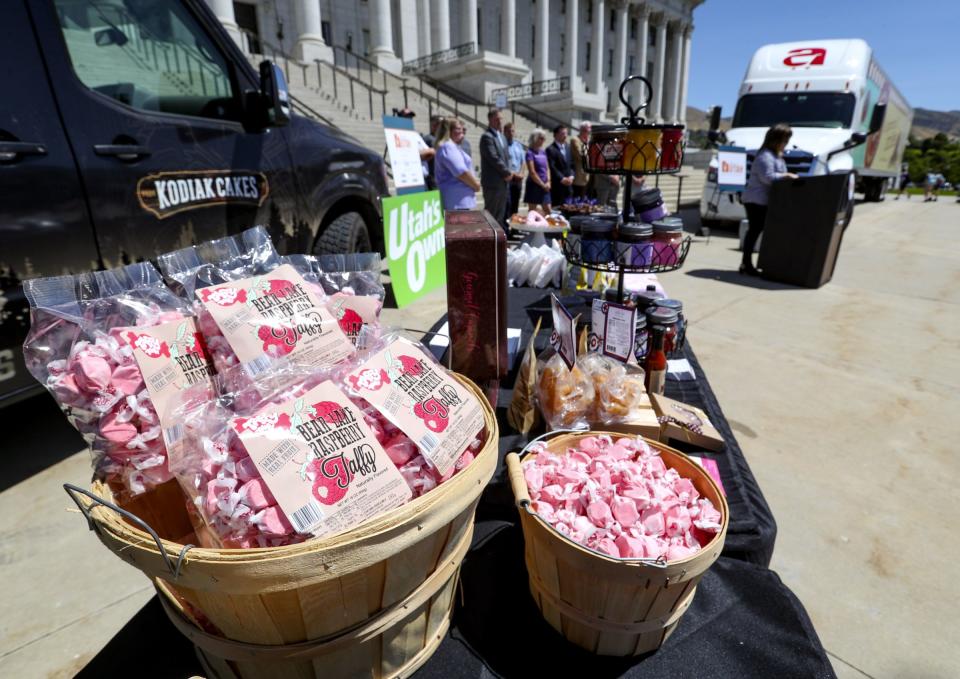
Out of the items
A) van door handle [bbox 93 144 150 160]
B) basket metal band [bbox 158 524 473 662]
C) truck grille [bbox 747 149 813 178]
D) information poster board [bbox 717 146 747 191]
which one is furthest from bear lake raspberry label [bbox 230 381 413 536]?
information poster board [bbox 717 146 747 191]

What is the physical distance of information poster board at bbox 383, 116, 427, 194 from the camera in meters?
5.39

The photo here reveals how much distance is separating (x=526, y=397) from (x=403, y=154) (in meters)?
4.56

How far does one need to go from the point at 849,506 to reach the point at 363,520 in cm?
225

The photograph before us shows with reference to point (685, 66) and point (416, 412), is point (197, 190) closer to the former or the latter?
point (416, 412)

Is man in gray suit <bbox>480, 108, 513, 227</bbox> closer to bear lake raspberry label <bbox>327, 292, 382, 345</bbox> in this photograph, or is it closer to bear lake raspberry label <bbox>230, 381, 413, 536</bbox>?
bear lake raspberry label <bbox>327, 292, 382, 345</bbox>

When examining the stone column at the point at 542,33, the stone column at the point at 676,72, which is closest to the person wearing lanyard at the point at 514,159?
the stone column at the point at 542,33

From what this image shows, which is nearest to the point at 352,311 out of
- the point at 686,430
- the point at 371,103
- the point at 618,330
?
the point at 618,330

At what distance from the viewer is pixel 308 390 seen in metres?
1.03

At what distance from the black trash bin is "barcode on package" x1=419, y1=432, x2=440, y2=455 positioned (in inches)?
230

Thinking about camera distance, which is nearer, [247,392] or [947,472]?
[247,392]

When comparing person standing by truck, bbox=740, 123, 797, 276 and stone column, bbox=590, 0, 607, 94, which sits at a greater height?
stone column, bbox=590, 0, 607, 94

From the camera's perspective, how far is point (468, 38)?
2703cm

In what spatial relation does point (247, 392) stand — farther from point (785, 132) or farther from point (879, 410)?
point (785, 132)

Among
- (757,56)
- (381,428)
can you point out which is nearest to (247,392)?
(381,428)
